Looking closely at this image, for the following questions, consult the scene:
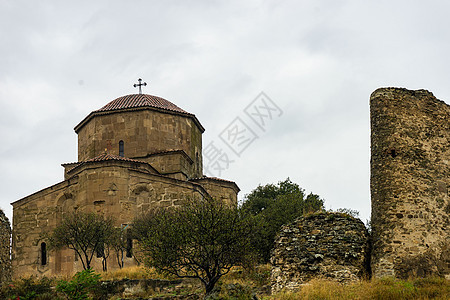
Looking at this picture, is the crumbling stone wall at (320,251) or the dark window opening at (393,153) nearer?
the crumbling stone wall at (320,251)

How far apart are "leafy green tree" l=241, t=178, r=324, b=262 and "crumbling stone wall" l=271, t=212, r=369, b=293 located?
1708 millimetres

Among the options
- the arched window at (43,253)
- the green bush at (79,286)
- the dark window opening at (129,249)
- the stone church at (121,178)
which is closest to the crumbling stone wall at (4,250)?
the green bush at (79,286)

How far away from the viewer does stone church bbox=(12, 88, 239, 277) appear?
2948cm

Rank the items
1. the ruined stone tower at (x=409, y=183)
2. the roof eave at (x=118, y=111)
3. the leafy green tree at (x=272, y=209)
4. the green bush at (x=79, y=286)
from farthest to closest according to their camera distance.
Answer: the roof eave at (x=118, y=111)
the leafy green tree at (x=272, y=209)
the green bush at (x=79, y=286)
the ruined stone tower at (x=409, y=183)

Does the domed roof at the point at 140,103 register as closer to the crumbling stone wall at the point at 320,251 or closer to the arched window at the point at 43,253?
the arched window at the point at 43,253

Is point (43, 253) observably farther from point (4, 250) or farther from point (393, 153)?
point (393, 153)

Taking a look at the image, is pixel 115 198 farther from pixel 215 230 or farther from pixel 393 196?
pixel 393 196

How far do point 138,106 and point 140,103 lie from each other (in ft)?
2.17

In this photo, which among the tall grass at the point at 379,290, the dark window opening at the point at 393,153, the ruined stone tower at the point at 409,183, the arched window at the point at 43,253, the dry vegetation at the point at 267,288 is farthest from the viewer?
the arched window at the point at 43,253

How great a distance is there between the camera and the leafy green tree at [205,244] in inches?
810

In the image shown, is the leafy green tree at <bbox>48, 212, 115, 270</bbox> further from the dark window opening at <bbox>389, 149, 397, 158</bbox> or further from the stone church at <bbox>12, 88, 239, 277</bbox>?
the dark window opening at <bbox>389, 149, 397, 158</bbox>

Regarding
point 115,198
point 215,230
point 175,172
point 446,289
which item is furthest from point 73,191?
point 446,289

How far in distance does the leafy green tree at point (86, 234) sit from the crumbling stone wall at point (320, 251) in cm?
1133

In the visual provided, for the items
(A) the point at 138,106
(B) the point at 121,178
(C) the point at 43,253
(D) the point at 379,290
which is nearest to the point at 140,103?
(A) the point at 138,106
